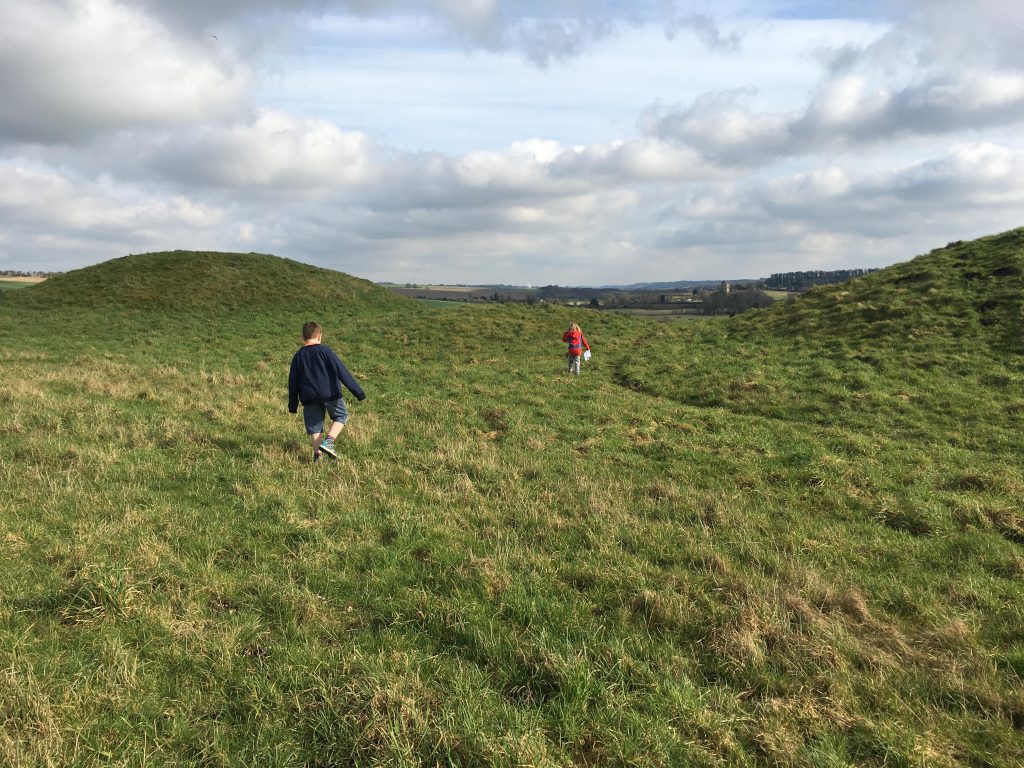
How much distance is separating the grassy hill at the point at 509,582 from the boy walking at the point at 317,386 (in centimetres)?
61

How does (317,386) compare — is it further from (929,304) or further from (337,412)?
(929,304)

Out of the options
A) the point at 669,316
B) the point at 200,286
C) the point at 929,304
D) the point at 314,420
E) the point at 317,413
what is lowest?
the point at 314,420

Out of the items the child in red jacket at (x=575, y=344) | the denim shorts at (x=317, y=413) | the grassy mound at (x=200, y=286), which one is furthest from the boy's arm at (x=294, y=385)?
the grassy mound at (x=200, y=286)

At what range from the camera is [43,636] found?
399 centimetres

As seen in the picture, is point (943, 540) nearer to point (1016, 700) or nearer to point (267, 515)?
point (1016, 700)

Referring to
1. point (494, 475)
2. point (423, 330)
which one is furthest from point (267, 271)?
point (494, 475)

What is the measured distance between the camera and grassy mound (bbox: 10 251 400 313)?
39688 millimetres

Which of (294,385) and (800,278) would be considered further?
(800,278)

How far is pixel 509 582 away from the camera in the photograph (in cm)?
504

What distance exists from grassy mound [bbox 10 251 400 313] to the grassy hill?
30.4m

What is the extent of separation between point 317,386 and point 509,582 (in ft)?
18.2

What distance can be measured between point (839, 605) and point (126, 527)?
7.52 meters

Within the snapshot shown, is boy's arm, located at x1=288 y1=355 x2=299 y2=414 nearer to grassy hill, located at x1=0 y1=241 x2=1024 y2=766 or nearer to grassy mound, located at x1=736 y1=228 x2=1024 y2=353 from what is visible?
grassy hill, located at x1=0 y1=241 x2=1024 y2=766

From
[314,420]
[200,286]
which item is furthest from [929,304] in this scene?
[200,286]
